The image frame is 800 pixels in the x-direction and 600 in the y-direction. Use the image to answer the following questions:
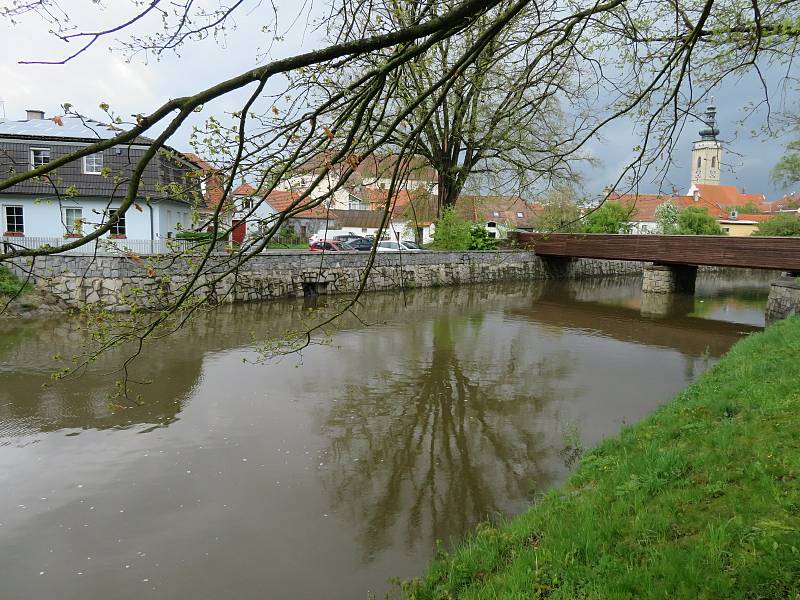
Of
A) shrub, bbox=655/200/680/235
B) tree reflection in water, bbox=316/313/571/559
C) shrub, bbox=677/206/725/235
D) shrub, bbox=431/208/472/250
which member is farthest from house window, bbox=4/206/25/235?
shrub, bbox=655/200/680/235

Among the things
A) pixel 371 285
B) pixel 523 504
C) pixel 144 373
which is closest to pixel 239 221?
pixel 523 504

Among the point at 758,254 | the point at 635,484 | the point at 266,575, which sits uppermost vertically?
the point at 758,254

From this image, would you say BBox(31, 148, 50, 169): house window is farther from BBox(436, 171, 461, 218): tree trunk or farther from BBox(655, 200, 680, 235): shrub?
BBox(655, 200, 680, 235): shrub

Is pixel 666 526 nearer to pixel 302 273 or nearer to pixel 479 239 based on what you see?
pixel 302 273

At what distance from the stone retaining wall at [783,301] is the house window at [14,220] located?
73.8 ft

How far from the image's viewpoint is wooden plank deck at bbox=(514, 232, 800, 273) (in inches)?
749

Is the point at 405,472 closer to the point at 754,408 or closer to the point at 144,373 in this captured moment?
the point at 754,408

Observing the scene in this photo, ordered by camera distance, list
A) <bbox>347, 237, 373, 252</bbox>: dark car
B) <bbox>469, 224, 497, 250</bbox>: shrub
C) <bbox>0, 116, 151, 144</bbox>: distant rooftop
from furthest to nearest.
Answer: <bbox>347, 237, 373, 252</bbox>: dark car → <bbox>469, 224, 497, 250</bbox>: shrub → <bbox>0, 116, 151, 144</bbox>: distant rooftop

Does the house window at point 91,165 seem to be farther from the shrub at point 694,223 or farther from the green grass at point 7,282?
the shrub at point 694,223

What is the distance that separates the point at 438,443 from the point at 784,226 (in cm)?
3231

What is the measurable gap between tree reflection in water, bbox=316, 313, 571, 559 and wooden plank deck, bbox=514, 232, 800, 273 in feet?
25.6

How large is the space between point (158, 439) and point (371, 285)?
1511 centimetres

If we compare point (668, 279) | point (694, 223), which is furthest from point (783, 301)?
point (694, 223)

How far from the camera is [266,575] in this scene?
419 cm
